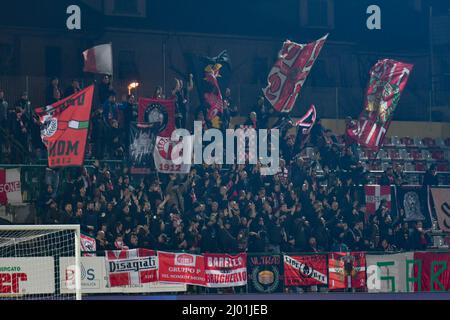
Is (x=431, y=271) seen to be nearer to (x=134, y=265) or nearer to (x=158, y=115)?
(x=134, y=265)

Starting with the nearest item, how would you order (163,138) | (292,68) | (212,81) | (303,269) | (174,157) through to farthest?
(303,269), (174,157), (163,138), (212,81), (292,68)

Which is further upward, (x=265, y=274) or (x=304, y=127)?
(x=304, y=127)

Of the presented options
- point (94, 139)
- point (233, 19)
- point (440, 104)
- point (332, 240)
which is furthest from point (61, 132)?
point (440, 104)

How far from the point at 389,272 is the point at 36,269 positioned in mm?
7818

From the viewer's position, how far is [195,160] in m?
26.5

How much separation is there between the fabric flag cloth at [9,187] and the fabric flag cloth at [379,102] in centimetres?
932

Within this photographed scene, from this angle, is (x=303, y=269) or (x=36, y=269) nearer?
(x=36, y=269)

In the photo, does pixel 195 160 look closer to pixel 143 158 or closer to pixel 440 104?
pixel 143 158

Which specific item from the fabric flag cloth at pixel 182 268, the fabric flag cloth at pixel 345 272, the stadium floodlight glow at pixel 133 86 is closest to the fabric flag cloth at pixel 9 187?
the fabric flag cloth at pixel 182 268

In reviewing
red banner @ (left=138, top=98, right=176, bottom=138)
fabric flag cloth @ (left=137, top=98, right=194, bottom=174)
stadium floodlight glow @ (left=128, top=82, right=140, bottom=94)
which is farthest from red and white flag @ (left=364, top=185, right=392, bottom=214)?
stadium floodlight glow @ (left=128, top=82, right=140, bottom=94)

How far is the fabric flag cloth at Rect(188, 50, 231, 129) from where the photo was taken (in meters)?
26.0

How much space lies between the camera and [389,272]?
75.3ft

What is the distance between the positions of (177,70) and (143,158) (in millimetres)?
5581

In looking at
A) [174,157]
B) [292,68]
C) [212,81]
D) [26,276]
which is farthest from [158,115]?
[26,276]
